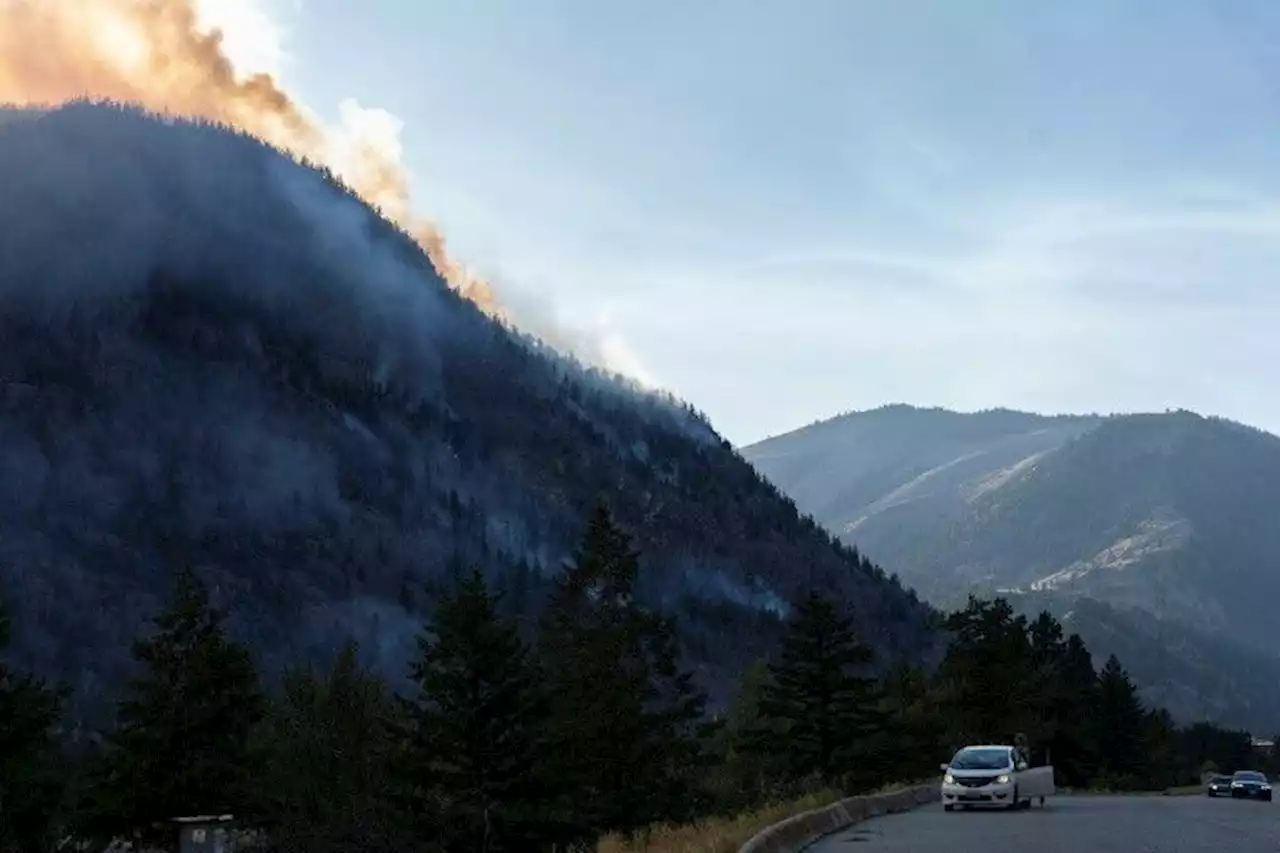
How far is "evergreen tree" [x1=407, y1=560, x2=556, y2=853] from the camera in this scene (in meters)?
48.3

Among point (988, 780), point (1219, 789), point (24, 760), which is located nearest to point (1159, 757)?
point (1219, 789)

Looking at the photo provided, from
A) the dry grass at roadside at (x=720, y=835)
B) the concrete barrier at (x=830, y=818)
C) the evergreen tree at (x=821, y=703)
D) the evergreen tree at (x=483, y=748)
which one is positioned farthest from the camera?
the evergreen tree at (x=821, y=703)

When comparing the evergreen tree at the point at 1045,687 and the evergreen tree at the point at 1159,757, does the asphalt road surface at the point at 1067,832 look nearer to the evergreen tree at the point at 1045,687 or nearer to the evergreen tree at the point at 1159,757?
the evergreen tree at the point at 1045,687

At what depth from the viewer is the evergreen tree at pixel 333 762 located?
168 feet

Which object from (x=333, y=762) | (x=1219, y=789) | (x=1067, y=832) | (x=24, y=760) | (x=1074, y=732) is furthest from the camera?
(x=1074, y=732)

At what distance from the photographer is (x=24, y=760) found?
162ft

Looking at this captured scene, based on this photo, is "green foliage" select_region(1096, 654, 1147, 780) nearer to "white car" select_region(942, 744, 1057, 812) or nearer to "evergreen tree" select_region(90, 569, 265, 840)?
"evergreen tree" select_region(90, 569, 265, 840)

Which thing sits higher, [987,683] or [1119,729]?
[987,683]

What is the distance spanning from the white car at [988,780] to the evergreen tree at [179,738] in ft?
79.9

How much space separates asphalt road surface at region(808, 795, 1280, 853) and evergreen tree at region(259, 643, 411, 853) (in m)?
21.3

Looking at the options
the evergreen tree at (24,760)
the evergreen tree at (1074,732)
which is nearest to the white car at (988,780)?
the evergreen tree at (24,760)

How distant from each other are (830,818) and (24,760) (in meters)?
30.2

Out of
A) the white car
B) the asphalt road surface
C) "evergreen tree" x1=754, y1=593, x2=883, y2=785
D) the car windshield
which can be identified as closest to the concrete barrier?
the asphalt road surface

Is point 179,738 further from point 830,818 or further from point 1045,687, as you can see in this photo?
point 1045,687
